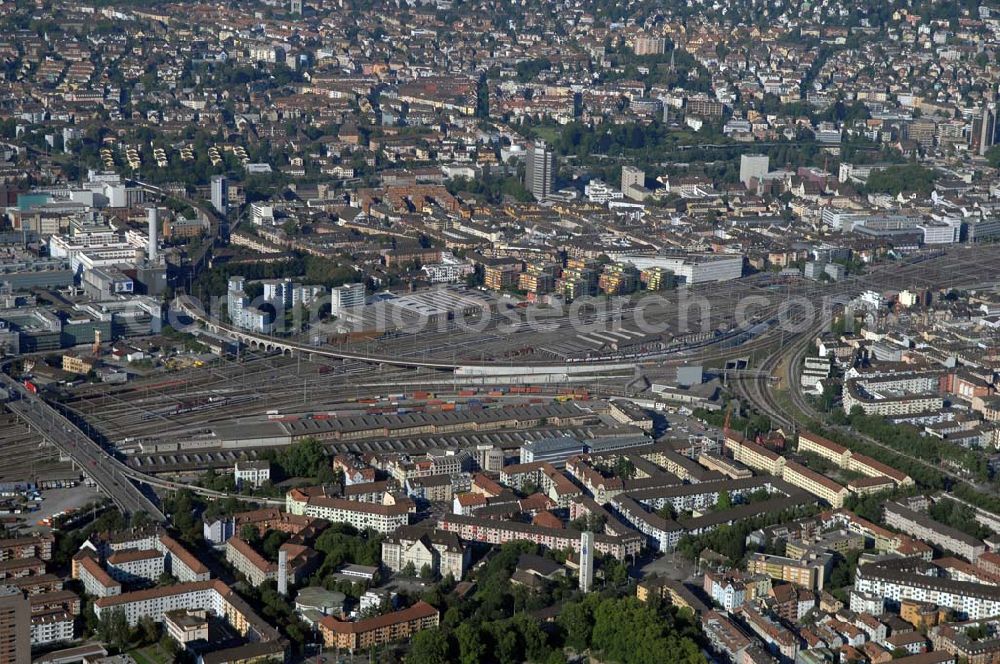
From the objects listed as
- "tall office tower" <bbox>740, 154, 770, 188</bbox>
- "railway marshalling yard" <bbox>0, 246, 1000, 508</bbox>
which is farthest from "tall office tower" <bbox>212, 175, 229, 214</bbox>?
"tall office tower" <bbox>740, 154, 770, 188</bbox>

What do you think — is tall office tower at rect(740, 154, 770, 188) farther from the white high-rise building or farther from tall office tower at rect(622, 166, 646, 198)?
the white high-rise building

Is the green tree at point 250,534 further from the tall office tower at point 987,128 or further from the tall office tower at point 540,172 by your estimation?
Result: the tall office tower at point 987,128

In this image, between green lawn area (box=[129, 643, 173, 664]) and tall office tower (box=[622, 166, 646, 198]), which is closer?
green lawn area (box=[129, 643, 173, 664])

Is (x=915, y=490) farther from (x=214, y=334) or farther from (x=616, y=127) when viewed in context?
(x=616, y=127)

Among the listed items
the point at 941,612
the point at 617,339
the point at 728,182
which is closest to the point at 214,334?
the point at 617,339

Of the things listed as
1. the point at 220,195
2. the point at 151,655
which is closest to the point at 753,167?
the point at 220,195

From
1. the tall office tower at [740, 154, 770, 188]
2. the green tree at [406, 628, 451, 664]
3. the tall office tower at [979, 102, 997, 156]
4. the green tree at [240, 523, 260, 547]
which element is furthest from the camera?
the tall office tower at [979, 102, 997, 156]
